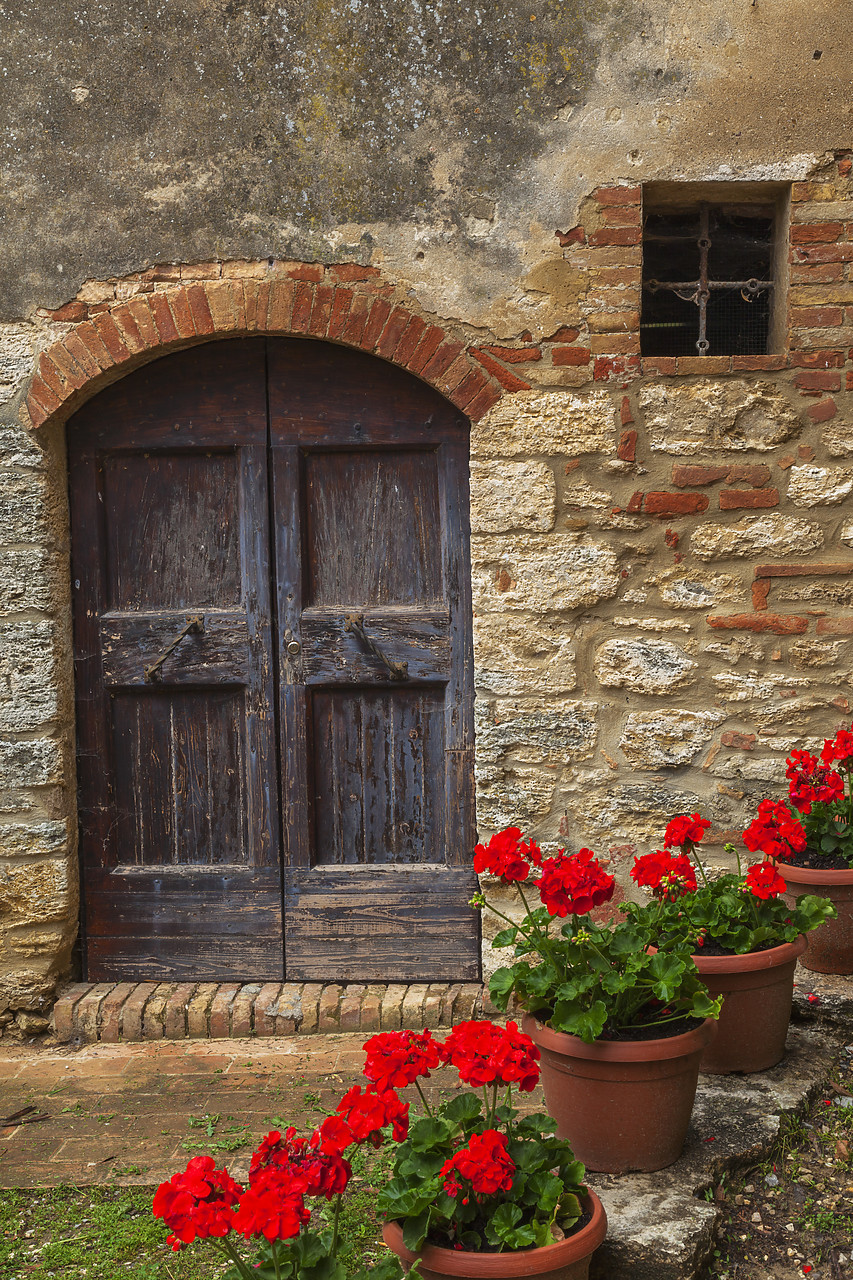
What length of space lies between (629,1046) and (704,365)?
7.03 ft

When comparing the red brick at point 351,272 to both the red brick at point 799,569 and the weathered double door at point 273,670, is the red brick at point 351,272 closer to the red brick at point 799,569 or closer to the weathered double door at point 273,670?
the weathered double door at point 273,670

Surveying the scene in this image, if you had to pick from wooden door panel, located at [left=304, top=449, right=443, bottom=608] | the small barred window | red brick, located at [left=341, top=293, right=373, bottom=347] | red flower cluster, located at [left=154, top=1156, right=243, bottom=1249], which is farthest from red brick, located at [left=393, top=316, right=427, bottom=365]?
red flower cluster, located at [left=154, top=1156, right=243, bottom=1249]

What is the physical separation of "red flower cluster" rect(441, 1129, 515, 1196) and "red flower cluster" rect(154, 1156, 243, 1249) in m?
0.35

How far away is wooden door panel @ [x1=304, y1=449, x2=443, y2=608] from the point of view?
3500 millimetres

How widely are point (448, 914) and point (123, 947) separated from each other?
3.95 ft

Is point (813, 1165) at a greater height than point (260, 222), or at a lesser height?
lesser

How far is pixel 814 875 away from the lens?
301 centimetres

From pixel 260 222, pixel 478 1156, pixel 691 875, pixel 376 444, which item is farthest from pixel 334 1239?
pixel 260 222

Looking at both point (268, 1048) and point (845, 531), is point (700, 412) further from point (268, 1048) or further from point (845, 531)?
point (268, 1048)

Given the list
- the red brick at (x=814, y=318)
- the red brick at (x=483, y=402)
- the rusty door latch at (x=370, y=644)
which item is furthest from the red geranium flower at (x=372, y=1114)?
the red brick at (x=814, y=318)

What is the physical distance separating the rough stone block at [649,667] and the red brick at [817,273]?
1258mm

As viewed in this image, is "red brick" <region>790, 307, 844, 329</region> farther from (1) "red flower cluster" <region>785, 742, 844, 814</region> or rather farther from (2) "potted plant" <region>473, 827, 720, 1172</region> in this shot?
(2) "potted plant" <region>473, 827, 720, 1172</region>

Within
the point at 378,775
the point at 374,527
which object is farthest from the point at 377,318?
the point at 378,775

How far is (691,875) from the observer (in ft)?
7.92
